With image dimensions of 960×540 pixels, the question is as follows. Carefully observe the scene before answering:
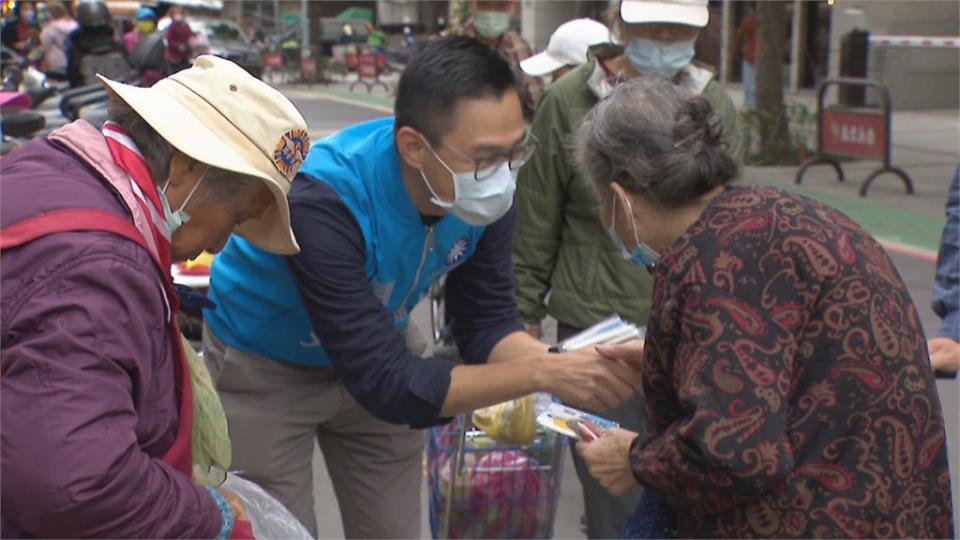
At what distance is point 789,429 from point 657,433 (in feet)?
0.87

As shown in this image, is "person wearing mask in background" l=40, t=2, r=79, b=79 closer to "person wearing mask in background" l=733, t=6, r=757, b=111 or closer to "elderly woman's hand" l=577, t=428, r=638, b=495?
"person wearing mask in background" l=733, t=6, r=757, b=111

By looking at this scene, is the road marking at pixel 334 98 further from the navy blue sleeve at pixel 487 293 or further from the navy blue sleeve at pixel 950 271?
the navy blue sleeve at pixel 487 293

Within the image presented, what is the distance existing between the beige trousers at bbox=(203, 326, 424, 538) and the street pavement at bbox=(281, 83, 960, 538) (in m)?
1.17

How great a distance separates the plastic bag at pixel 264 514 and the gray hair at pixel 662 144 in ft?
3.06

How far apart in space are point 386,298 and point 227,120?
0.98 m

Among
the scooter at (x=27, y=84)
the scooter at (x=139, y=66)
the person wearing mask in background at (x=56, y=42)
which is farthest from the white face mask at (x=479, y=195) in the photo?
the person wearing mask in background at (x=56, y=42)

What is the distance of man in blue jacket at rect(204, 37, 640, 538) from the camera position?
264 cm

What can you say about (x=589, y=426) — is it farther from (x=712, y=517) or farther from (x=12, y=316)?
(x=12, y=316)

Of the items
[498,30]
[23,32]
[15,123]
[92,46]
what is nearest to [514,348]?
[15,123]

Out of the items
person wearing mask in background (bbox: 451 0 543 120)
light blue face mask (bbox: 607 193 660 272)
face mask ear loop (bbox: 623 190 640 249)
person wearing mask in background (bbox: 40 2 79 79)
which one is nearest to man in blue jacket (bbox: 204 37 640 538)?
light blue face mask (bbox: 607 193 660 272)

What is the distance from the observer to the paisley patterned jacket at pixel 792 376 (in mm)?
1962

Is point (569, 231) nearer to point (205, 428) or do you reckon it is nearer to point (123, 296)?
point (205, 428)

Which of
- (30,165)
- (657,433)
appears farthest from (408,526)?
(30,165)

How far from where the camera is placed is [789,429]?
203 centimetres
